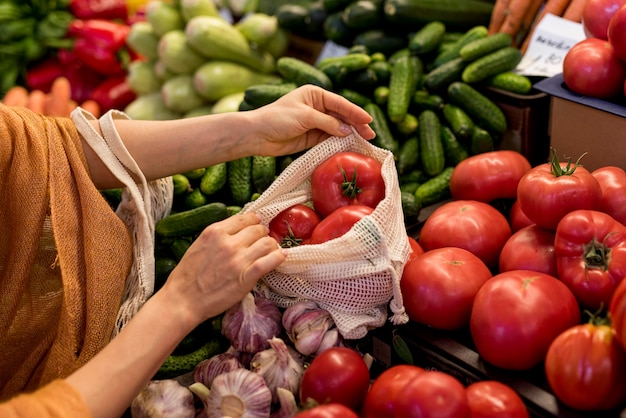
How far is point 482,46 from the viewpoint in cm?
247

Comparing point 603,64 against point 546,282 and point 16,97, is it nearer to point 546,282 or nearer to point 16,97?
point 546,282

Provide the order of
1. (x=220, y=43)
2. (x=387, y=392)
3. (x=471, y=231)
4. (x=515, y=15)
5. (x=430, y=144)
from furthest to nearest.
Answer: (x=220, y=43) → (x=515, y=15) → (x=430, y=144) → (x=471, y=231) → (x=387, y=392)

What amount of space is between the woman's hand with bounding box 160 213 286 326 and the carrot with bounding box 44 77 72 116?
106 inches

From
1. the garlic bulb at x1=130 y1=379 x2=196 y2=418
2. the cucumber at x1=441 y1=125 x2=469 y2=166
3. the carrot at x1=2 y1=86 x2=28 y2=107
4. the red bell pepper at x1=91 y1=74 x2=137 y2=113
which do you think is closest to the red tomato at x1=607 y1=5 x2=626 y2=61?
the cucumber at x1=441 y1=125 x2=469 y2=166

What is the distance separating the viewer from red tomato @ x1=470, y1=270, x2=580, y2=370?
127cm

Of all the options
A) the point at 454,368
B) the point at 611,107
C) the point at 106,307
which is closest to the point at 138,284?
the point at 106,307

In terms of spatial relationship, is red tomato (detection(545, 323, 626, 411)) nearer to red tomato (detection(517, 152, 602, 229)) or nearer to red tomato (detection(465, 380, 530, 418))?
red tomato (detection(465, 380, 530, 418))

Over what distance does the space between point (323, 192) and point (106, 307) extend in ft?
2.00

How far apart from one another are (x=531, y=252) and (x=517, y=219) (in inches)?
10.2

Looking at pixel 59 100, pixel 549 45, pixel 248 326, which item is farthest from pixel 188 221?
pixel 59 100

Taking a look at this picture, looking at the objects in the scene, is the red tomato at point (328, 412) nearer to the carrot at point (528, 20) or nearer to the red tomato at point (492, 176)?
the red tomato at point (492, 176)

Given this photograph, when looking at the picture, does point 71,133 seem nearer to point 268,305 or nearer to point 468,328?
point 268,305

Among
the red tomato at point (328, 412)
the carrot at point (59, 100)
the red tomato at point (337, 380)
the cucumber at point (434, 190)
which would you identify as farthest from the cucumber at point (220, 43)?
the red tomato at point (328, 412)

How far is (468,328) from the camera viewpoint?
1.51 meters
